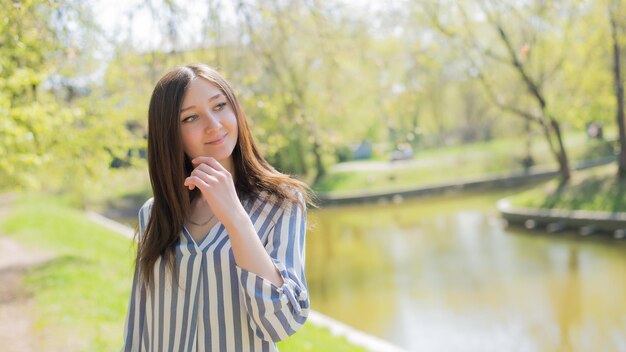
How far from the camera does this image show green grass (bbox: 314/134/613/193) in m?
24.2

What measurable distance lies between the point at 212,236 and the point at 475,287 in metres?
8.67

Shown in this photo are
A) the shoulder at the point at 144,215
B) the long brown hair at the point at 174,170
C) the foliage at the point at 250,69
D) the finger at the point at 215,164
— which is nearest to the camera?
the finger at the point at 215,164

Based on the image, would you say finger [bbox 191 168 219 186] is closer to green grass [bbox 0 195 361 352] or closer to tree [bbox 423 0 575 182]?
green grass [bbox 0 195 361 352]

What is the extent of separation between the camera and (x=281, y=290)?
1525 mm

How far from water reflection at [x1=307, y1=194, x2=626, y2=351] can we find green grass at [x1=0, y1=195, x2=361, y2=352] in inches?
94.9

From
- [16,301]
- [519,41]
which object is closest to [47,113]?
[16,301]

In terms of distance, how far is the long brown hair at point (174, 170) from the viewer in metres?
1.75

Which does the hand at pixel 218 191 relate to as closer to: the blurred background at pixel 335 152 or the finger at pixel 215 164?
the finger at pixel 215 164

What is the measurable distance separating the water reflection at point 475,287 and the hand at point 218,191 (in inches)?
247

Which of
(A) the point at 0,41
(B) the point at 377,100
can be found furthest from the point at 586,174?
(A) the point at 0,41

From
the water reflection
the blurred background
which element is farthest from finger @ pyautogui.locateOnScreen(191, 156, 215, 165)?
the water reflection

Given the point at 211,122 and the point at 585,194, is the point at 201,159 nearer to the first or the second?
the point at 211,122

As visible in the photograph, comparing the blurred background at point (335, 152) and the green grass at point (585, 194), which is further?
the green grass at point (585, 194)

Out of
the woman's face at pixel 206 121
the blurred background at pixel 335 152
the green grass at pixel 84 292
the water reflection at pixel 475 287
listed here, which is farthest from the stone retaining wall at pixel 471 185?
the woman's face at pixel 206 121
